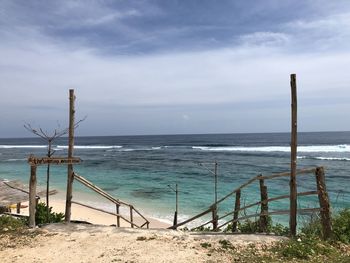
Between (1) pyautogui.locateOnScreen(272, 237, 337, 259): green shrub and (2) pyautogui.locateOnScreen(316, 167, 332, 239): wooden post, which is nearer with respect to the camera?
(1) pyautogui.locateOnScreen(272, 237, 337, 259): green shrub

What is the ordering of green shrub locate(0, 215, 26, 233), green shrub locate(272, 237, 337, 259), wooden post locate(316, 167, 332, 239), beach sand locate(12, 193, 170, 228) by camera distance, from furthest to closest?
beach sand locate(12, 193, 170, 228)
green shrub locate(0, 215, 26, 233)
wooden post locate(316, 167, 332, 239)
green shrub locate(272, 237, 337, 259)

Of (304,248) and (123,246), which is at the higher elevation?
(304,248)

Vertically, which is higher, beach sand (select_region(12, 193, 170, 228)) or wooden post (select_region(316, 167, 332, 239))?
wooden post (select_region(316, 167, 332, 239))

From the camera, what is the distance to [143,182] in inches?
1053

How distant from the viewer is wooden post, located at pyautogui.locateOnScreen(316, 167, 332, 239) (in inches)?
253

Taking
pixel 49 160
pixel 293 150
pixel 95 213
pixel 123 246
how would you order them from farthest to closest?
pixel 95 213, pixel 49 160, pixel 293 150, pixel 123 246

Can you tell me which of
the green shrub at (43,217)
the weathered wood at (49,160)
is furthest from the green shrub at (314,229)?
the green shrub at (43,217)

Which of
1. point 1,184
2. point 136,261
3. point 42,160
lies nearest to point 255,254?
point 136,261

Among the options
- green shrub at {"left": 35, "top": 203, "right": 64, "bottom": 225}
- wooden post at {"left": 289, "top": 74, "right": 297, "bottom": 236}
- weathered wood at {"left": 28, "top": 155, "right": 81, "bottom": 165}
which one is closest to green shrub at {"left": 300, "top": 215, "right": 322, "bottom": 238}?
wooden post at {"left": 289, "top": 74, "right": 297, "bottom": 236}

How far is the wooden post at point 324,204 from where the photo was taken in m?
6.43

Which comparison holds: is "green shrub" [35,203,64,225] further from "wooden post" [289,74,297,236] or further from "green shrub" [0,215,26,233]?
"wooden post" [289,74,297,236]

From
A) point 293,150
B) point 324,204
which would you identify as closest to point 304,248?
point 324,204

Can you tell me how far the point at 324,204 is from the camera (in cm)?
643

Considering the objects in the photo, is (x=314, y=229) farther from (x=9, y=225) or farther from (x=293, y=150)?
(x=9, y=225)
